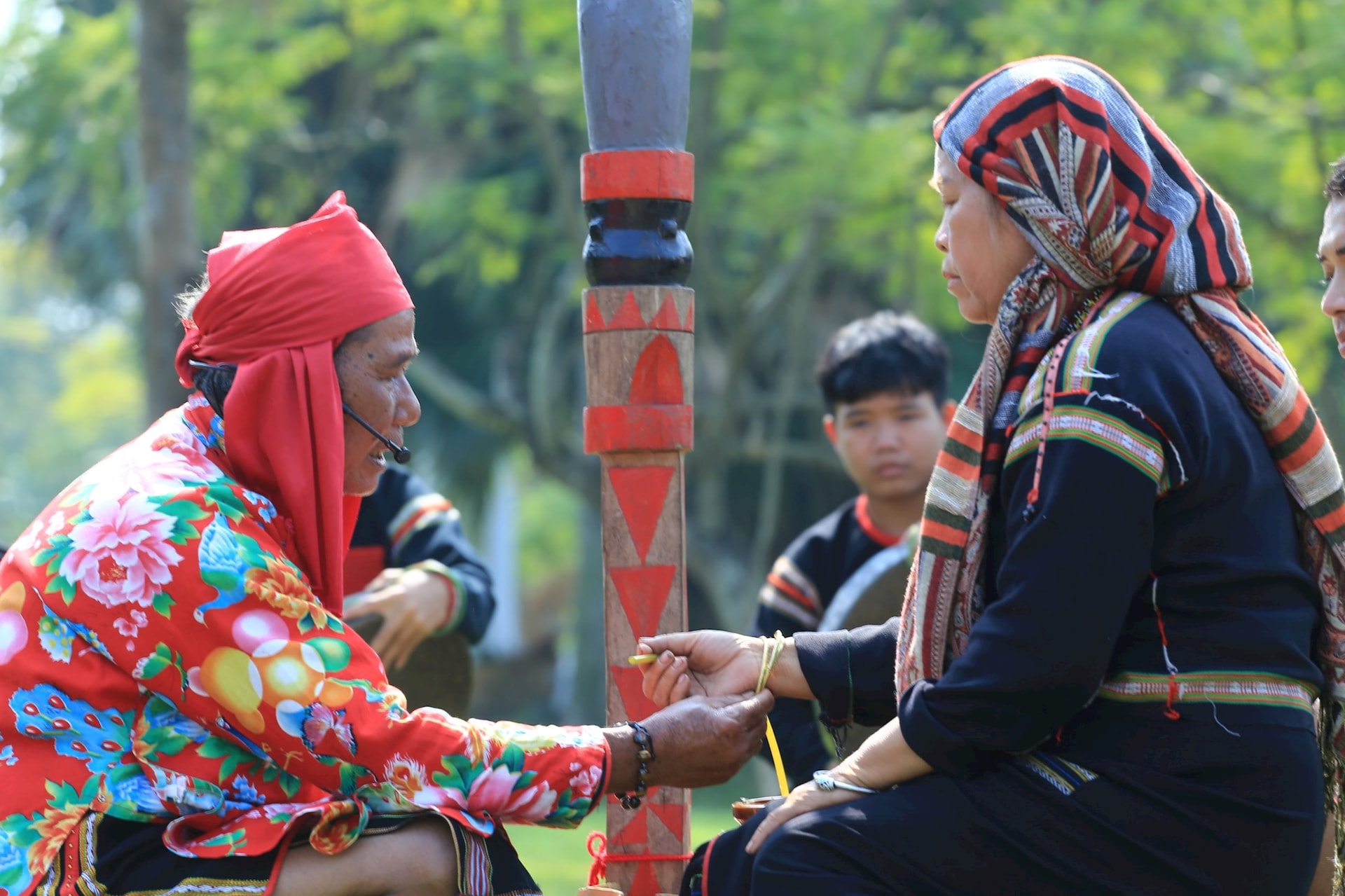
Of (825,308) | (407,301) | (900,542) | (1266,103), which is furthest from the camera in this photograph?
(825,308)

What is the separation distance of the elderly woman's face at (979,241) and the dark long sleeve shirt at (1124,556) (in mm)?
243

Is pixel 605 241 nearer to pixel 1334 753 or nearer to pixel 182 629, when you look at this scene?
pixel 182 629

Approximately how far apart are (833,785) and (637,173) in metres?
1.35

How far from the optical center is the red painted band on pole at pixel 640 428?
10.7 ft

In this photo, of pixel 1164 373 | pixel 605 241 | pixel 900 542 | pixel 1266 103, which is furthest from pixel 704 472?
pixel 1164 373

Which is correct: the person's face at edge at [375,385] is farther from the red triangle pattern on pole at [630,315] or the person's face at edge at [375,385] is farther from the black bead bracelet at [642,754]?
the black bead bracelet at [642,754]

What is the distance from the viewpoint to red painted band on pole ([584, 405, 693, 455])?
3.27 metres

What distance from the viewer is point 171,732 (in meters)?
2.80

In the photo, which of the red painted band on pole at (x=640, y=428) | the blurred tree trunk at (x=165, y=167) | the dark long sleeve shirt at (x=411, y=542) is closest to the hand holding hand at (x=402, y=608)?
the dark long sleeve shirt at (x=411, y=542)

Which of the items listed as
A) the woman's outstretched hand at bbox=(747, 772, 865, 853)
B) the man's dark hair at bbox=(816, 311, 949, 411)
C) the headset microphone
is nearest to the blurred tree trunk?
the man's dark hair at bbox=(816, 311, 949, 411)

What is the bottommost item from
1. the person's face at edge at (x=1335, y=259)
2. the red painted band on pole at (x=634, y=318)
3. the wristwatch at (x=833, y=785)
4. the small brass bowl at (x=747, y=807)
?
the small brass bowl at (x=747, y=807)

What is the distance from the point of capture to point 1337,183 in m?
3.32

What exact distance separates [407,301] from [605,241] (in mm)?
464

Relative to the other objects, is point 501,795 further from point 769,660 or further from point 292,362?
point 292,362
